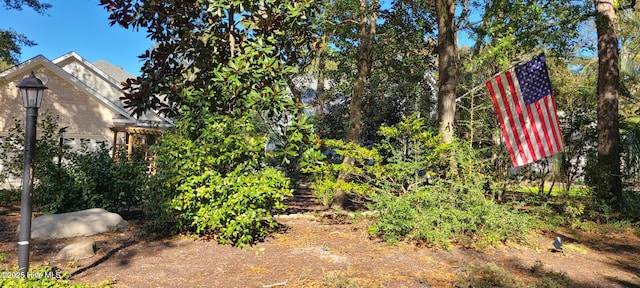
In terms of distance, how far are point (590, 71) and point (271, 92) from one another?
22.7m

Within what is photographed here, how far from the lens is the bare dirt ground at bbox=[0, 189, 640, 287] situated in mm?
4395

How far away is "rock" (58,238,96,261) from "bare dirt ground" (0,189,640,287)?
97 mm

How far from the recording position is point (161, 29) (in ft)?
24.5

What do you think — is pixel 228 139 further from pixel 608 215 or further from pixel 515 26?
pixel 608 215

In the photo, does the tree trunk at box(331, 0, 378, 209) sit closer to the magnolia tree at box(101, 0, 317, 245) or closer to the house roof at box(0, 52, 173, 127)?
the magnolia tree at box(101, 0, 317, 245)

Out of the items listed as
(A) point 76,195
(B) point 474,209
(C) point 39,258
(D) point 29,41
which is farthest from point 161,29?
(D) point 29,41

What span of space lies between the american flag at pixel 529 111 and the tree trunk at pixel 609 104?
2.98 meters

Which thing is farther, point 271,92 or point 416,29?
point 416,29

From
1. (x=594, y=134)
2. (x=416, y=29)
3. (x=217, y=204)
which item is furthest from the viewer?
(x=416, y=29)

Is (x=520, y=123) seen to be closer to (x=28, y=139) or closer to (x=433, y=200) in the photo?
(x=433, y=200)

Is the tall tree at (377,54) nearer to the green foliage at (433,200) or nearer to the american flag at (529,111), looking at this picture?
the green foliage at (433,200)

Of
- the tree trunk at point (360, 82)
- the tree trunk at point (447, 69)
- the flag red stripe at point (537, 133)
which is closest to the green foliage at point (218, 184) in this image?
the tree trunk at point (360, 82)

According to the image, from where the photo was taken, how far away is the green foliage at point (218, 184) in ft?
18.6

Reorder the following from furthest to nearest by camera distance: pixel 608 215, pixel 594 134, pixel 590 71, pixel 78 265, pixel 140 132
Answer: pixel 590 71, pixel 140 132, pixel 594 134, pixel 608 215, pixel 78 265
